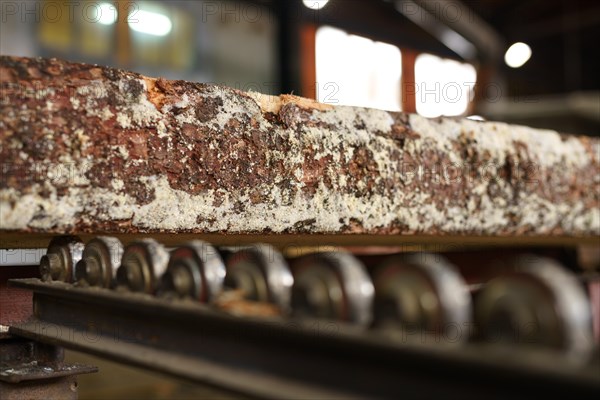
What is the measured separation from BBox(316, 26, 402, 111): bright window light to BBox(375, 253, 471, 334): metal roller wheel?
20.2ft

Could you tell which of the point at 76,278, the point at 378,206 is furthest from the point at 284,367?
the point at 378,206

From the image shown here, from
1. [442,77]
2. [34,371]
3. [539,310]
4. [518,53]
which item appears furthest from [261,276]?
[442,77]

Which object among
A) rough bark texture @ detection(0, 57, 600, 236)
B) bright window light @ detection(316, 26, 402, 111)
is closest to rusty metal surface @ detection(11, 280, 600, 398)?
rough bark texture @ detection(0, 57, 600, 236)

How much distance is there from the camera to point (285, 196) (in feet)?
3.90

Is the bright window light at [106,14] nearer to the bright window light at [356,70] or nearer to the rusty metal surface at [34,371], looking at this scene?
the bright window light at [356,70]

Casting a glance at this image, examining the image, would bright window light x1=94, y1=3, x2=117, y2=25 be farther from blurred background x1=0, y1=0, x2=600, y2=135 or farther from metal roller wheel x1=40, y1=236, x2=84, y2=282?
metal roller wheel x1=40, y1=236, x2=84, y2=282

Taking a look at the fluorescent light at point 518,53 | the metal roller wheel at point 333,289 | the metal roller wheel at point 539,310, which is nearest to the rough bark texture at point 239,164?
the metal roller wheel at point 333,289

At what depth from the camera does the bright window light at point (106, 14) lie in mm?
5516

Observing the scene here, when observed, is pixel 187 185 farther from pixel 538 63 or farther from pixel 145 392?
pixel 538 63

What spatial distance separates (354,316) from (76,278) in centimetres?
49

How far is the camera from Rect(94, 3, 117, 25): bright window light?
5516mm

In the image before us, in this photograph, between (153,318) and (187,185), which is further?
(187,185)

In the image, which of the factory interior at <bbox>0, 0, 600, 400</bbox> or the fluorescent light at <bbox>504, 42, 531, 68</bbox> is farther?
the fluorescent light at <bbox>504, 42, 531, 68</bbox>

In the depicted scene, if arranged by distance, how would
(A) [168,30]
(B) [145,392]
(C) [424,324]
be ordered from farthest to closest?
(A) [168,30]
(B) [145,392]
(C) [424,324]
